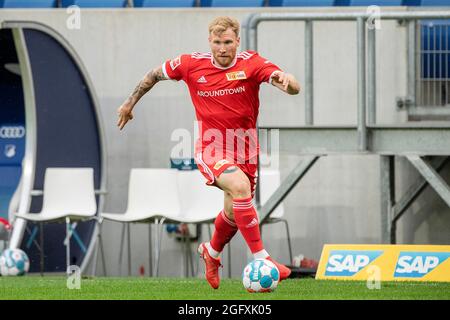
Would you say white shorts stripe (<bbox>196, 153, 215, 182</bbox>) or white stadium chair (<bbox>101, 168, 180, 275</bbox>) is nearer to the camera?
white shorts stripe (<bbox>196, 153, 215, 182</bbox>)

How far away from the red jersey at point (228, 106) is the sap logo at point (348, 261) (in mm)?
3165

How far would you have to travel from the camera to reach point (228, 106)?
1056 cm

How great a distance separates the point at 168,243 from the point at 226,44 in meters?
7.76

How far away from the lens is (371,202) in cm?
1772

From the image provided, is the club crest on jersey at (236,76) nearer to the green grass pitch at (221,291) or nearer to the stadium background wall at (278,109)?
the green grass pitch at (221,291)

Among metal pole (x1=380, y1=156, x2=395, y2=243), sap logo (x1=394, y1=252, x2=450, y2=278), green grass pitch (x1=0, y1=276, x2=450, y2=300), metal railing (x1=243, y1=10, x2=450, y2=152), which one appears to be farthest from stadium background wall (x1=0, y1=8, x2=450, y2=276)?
green grass pitch (x1=0, y1=276, x2=450, y2=300)

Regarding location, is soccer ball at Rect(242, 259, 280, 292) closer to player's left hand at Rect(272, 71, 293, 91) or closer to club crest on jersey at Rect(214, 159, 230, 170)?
club crest on jersey at Rect(214, 159, 230, 170)

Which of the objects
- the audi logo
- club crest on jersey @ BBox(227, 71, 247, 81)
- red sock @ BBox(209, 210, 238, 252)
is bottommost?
red sock @ BBox(209, 210, 238, 252)

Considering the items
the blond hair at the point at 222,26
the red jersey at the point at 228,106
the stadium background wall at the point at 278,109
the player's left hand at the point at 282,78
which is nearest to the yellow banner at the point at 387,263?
the red jersey at the point at 228,106

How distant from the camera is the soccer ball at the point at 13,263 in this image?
15.6 m

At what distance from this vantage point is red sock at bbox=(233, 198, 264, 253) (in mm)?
10219

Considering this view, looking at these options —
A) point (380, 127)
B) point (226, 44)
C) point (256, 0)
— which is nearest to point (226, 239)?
point (226, 44)

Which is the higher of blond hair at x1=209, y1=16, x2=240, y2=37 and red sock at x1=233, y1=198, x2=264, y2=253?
blond hair at x1=209, y1=16, x2=240, y2=37
